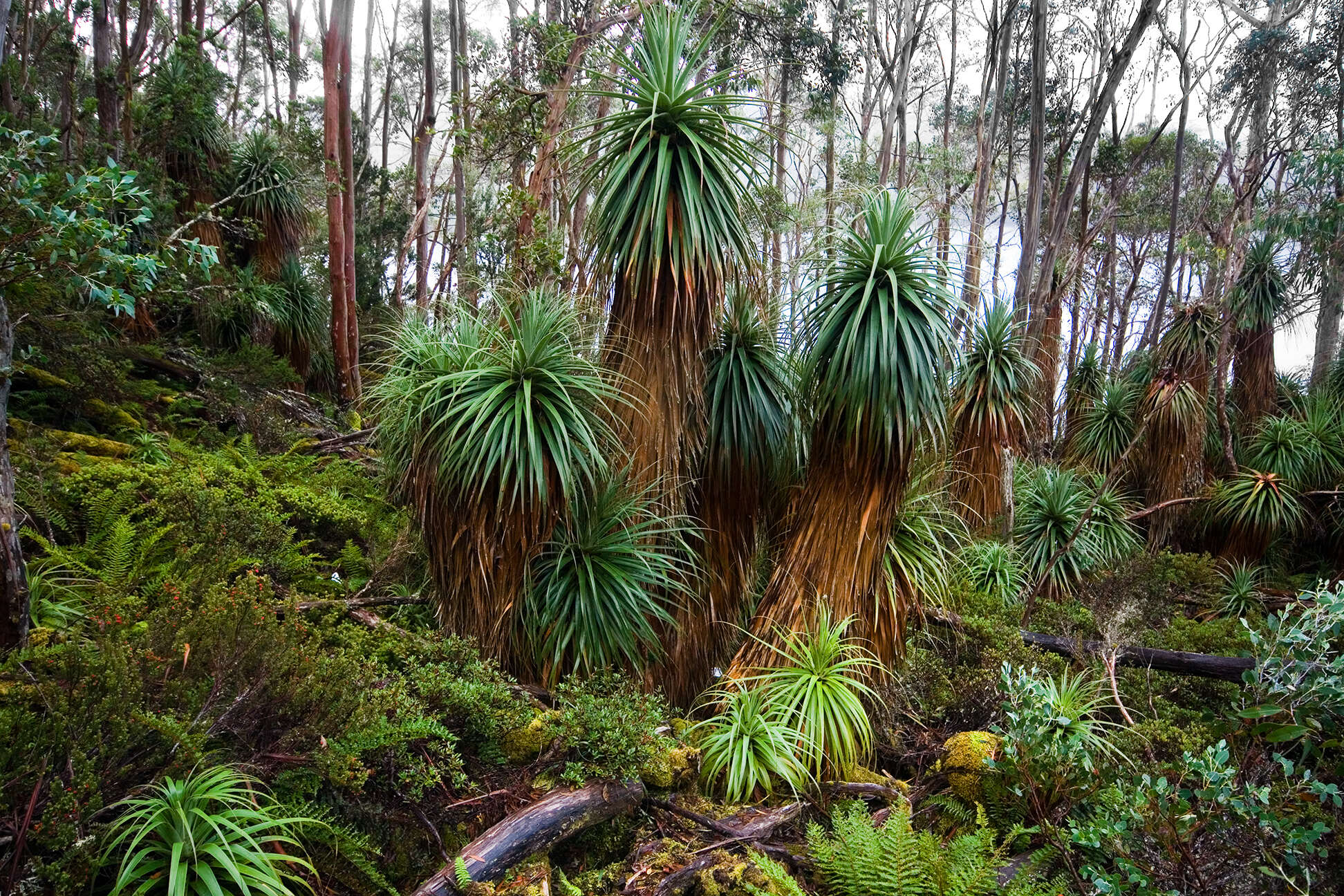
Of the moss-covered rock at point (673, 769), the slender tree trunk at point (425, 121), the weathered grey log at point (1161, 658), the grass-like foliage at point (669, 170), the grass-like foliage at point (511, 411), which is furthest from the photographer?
the slender tree trunk at point (425, 121)

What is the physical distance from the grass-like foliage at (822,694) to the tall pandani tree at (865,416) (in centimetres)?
19

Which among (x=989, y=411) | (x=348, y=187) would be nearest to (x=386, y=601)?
(x=989, y=411)

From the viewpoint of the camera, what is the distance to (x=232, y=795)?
263 cm

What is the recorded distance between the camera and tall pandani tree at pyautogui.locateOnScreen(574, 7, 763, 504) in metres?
4.73

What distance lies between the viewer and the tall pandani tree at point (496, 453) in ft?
14.1

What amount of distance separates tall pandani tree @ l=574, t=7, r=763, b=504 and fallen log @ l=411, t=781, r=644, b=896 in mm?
1860

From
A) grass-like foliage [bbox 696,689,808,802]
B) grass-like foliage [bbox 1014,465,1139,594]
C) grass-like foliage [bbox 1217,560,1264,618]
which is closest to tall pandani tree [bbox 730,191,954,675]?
grass-like foliage [bbox 696,689,808,802]

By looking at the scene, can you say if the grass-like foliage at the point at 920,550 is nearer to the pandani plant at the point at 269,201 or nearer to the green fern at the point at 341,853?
the green fern at the point at 341,853

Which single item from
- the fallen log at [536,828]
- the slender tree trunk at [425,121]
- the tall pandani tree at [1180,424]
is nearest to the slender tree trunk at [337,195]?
the slender tree trunk at [425,121]

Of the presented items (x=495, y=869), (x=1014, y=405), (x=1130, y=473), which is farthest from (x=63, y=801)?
(x=1130, y=473)

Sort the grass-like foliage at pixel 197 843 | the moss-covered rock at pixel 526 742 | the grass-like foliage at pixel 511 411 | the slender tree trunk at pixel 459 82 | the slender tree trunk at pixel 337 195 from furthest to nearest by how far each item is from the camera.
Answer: the slender tree trunk at pixel 459 82 → the slender tree trunk at pixel 337 195 → the grass-like foliage at pixel 511 411 → the moss-covered rock at pixel 526 742 → the grass-like foliage at pixel 197 843

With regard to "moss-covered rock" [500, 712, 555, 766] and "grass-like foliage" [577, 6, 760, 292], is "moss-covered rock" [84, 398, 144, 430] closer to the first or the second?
"grass-like foliage" [577, 6, 760, 292]

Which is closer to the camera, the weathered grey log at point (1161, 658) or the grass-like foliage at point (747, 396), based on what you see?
the weathered grey log at point (1161, 658)

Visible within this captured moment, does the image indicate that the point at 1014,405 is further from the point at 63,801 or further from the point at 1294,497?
the point at 63,801
